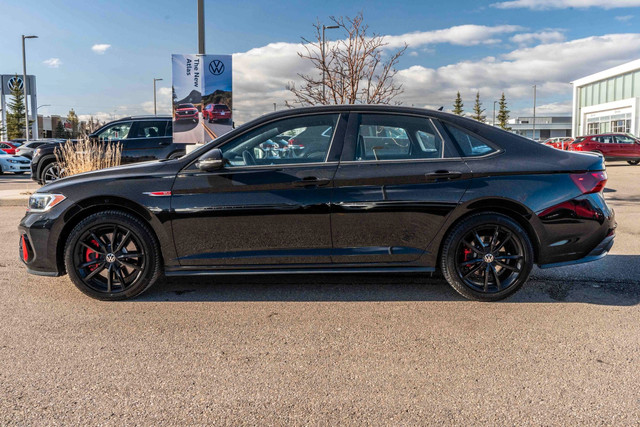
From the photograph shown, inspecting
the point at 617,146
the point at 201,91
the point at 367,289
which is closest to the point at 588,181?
the point at 367,289

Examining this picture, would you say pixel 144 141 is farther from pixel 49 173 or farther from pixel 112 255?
pixel 112 255

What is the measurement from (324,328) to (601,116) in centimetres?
5688

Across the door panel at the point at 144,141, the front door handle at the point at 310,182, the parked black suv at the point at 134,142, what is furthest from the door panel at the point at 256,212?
the door panel at the point at 144,141

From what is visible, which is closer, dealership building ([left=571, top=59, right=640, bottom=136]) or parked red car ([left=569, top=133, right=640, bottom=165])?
parked red car ([left=569, top=133, right=640, bottom=165])

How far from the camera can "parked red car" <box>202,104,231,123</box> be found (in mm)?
11086

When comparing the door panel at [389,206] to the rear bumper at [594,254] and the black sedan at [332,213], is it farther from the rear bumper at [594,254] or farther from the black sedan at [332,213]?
the rear bumper at [594,254]

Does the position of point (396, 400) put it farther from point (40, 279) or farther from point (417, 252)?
point (40, 279)

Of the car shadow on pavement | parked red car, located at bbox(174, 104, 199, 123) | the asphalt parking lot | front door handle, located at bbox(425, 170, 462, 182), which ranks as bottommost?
the asphalt parking lot

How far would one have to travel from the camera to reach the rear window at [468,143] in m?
4.27

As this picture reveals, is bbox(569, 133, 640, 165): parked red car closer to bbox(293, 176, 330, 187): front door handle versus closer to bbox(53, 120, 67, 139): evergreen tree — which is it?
bbox(293, 176, 330, 187): front door handle

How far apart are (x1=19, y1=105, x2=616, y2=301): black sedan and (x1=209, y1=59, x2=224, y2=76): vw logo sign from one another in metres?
7.21

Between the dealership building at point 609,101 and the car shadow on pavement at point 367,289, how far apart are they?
46922mm

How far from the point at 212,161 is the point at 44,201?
1471 mm

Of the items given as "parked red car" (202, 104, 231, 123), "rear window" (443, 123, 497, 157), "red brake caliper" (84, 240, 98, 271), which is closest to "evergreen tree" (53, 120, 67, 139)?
"parked red car" (202, 104, 231, 123)
